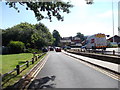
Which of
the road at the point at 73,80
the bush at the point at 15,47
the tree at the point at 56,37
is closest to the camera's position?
the road at the point at 73,80

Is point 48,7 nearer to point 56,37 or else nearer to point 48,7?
point 48,7

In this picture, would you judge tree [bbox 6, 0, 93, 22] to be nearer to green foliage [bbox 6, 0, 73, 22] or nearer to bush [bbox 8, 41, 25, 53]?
green foliage [bbox 6, 0, 73, 22]

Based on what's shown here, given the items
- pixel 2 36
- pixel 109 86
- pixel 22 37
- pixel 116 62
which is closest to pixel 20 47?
pixel 22 37

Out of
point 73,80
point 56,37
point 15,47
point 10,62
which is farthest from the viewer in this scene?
point 56,37

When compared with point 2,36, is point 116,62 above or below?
below

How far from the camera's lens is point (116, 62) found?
1719 centimetres

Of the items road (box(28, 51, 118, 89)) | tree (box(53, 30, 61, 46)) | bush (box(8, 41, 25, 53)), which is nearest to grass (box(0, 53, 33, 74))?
road (box(28, 51, 118, 89))

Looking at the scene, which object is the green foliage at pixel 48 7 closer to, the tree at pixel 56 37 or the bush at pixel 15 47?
the bush at pixel 15 47

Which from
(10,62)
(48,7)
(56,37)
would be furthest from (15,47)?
(56,37)

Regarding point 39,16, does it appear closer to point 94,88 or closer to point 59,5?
point 59,5

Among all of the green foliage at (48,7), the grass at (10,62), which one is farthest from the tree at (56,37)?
the green foliage at (48,7)

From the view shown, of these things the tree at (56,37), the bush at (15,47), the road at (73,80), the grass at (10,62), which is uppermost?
the tree at (56,37)

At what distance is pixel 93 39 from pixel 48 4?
29944 mm

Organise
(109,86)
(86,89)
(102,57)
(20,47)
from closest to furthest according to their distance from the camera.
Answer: (86,89), (109,86), (102,57), (20,47)
